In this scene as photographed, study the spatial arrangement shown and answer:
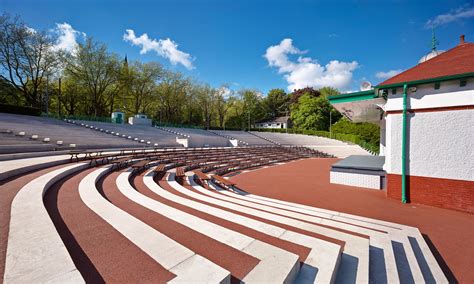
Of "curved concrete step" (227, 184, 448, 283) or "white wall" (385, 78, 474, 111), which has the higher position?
"white wall" (385, 78, 474, 111)

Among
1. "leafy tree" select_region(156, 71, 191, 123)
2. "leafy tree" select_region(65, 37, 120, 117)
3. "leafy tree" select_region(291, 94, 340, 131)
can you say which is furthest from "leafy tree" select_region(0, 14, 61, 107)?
"leafy tree" select_region(291, 94, 340, 131)

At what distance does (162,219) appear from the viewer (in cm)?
423

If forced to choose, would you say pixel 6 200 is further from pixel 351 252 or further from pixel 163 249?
pixel 351 252

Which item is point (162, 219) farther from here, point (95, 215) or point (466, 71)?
point (466, 71)

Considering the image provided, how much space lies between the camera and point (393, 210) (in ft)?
25.3

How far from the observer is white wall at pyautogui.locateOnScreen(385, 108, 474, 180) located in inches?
291

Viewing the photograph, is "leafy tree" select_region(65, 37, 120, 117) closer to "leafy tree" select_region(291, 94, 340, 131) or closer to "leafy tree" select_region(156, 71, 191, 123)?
"leafy tree" select_region(156, 71, 191, 123)

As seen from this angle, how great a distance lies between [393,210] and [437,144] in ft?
10.4

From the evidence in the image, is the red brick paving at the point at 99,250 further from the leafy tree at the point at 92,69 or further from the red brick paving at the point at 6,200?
the leafy tree at the point at 92,69

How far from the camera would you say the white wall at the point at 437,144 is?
24.3 feet

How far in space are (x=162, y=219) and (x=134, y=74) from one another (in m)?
48.8

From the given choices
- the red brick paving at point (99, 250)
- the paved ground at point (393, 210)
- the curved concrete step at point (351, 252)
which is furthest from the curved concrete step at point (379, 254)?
the red brick paving at point (99, 250)

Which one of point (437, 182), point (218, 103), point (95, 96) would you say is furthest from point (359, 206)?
point (218, 103)

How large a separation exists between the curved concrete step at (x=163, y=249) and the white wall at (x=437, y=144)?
984cm
